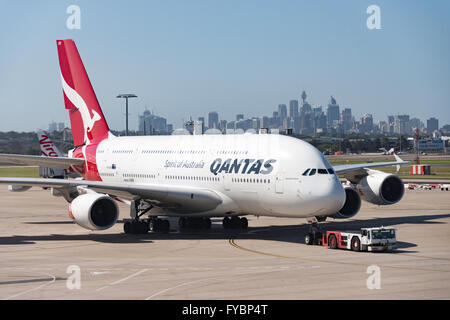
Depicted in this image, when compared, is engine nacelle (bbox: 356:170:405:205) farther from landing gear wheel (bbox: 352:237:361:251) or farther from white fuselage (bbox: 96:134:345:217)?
landing gear wheel (bbox: 352:237:361:251)

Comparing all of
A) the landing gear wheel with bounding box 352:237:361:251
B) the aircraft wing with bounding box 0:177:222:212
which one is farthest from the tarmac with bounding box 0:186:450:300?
the aircraft wing with bounding box 0:177:222:212

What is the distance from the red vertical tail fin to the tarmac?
7.21m

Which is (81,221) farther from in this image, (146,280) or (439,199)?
(439,199)

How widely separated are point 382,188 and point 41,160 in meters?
22.1

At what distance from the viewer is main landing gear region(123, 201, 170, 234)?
3897 cm

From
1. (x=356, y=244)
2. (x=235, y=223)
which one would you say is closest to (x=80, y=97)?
(x=235, y=223)

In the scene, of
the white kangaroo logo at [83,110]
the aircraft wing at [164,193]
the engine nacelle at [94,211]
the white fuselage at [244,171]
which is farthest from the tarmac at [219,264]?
the white kangaroo logo at [83,110]

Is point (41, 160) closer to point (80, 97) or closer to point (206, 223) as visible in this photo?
point (80, 97)

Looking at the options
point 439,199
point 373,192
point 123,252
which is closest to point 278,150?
point 123,252

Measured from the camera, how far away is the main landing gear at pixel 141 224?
128 ft

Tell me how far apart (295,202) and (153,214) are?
11455 millimetres

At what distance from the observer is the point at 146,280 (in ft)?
81.3

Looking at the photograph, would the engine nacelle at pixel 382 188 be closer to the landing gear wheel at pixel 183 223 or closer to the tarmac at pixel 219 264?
the tarmac at pixel 219 264

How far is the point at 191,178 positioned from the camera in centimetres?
3894
